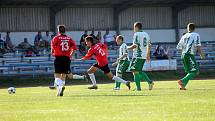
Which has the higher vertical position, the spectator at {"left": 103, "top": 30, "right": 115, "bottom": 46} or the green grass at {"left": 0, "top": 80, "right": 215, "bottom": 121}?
the spectator at {"left": 103, "top": 30, "right": 115, "bottom": 46}

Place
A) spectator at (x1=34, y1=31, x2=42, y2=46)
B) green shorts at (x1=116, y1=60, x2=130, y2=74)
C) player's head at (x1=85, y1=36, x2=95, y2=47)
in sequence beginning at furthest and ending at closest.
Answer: spectator at (x1=34, y1=31, x2=42, y2=46) → green shorts at (x1=116, y1=60, x2=130, y2=74) → player's head at (x1=85, y1=36, x2=95, y2=47)

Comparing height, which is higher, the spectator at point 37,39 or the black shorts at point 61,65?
the spectator at point 37,39

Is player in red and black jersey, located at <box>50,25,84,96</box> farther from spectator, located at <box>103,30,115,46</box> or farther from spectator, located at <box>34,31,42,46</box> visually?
spectator, located at <box>103,30,115,46</box>

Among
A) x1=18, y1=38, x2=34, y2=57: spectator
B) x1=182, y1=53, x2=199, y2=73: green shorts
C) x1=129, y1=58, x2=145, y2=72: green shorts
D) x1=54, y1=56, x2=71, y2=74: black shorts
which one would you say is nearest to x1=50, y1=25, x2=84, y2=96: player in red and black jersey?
x1=54, y1=56, x2=71, y2=74: black shorts

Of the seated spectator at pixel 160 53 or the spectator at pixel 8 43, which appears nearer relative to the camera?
the spectator at pixel 8 43

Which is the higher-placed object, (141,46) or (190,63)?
(141,46)

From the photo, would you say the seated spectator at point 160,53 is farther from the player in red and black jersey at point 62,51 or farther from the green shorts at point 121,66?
the player in red and black jersey at point 62,51

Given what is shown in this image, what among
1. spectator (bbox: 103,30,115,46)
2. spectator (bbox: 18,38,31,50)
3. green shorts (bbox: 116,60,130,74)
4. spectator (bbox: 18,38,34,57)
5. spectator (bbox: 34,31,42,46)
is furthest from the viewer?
spectator (bbox: 103,30,115,46)

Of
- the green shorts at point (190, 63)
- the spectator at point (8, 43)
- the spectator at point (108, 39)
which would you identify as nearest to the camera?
the green shorts at point (190, 63)

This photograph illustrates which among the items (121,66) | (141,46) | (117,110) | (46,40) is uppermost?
(46,40)

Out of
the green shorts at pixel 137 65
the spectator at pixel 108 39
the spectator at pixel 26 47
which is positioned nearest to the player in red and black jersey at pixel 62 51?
the green shorts at pixel 137 65

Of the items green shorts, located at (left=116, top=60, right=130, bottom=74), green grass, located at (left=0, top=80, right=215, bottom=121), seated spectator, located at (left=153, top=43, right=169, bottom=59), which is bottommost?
green grass, located at (left=0, top=80, right=215, bottom=121)

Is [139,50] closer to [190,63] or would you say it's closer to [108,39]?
[190,63]

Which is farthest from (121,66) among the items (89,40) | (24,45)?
(24,45)
